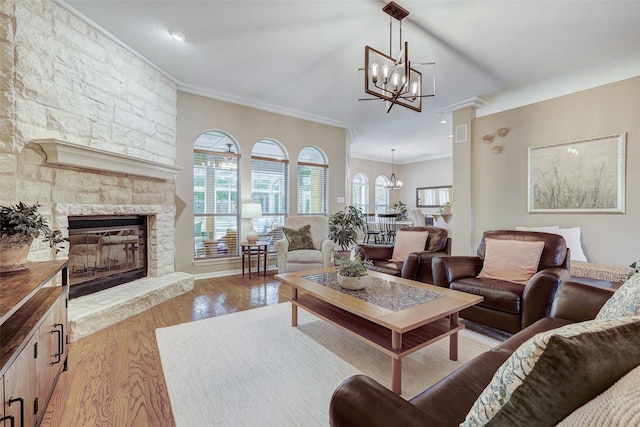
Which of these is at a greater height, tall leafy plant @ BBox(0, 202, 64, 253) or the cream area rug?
tall leafy plant @ BBox(0, 202, 64, 253)

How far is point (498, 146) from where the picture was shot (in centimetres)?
471

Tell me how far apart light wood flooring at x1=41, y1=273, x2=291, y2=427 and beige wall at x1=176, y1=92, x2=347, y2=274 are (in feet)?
4.50

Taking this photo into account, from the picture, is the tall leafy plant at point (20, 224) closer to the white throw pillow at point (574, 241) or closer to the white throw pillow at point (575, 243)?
the white throw pillow at point (574, 241)

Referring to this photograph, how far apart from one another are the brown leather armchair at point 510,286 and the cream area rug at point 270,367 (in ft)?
0.80

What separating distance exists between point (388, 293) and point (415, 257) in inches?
45.9

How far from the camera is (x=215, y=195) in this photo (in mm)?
4832

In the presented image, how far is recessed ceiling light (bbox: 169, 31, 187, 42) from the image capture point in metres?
3.07


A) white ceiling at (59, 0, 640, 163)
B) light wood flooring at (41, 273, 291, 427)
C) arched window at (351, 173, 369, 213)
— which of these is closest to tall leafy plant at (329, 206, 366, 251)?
white ceiling at (59, 0, 640, 163)

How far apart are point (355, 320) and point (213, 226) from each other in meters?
3.39

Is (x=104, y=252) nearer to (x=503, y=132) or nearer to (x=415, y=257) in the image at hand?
(x=415, y=257)

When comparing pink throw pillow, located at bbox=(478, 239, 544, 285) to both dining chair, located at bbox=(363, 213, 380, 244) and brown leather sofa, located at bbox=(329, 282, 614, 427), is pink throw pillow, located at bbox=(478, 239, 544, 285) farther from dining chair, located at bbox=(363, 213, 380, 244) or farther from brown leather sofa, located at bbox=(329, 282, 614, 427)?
dining chair, located at bbox=(363, 213, 380, 244)

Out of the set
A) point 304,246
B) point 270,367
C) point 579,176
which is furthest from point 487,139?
point 270,367

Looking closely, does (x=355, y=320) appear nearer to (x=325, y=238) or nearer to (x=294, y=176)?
(x=325, y=238)

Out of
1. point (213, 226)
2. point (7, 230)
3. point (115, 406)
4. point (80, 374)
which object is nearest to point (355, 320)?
point (115, 406)
